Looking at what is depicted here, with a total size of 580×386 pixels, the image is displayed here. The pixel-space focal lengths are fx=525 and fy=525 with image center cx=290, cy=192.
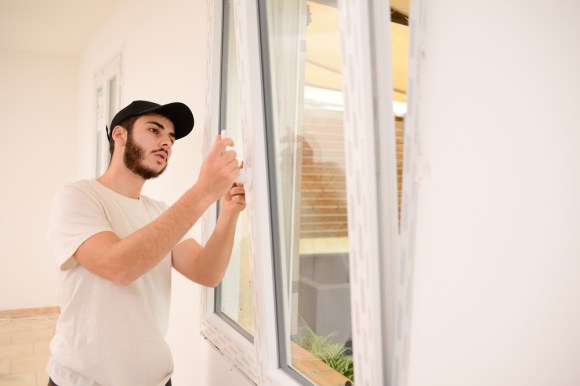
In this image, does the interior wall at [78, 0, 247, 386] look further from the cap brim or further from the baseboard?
the baseboard

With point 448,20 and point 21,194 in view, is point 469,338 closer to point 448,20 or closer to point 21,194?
point 448,20

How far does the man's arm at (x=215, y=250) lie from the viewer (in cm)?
180

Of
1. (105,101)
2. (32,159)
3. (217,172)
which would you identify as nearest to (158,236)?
(217,172)

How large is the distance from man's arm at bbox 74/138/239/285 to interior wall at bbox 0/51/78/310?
215 inches

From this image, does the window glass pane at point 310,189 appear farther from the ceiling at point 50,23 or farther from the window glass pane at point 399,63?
the ceiling at point 50,23

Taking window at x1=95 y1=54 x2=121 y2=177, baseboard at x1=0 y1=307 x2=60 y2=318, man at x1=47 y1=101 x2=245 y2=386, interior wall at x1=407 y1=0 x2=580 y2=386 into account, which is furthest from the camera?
baseboard at x1=0 y1=307 x2=60 y2=318

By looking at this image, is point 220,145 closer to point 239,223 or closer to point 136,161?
point 136,161

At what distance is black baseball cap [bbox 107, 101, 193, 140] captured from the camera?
189 centimetres

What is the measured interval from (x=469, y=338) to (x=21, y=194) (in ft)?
21.5

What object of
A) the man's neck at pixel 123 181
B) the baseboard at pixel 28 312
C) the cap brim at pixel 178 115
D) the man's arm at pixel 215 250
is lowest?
the baseboard at pixel 28 312

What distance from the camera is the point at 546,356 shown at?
779 millimetres

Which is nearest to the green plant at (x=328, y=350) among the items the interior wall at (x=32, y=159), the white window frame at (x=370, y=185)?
the white window frame at (x=370, y=185)

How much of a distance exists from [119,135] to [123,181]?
0.58 feet

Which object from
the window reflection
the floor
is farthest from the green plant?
the floor
